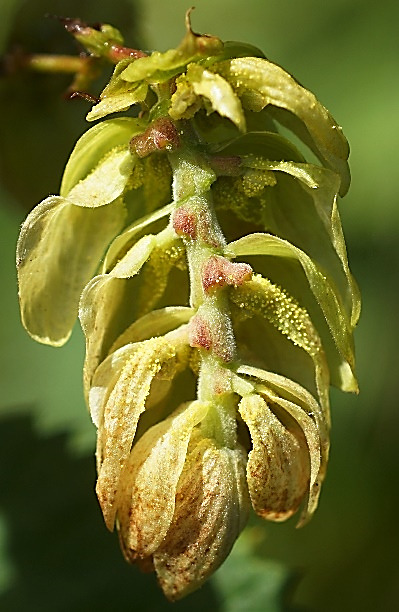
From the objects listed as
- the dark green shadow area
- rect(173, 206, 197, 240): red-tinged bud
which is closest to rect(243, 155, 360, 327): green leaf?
rect(173, 206, 197, 240): red-tinged bud

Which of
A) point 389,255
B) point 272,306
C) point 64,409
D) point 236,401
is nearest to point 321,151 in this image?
point 272,306

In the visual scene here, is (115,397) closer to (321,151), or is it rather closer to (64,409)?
(321,151)

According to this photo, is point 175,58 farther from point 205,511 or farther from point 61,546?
point 61,546

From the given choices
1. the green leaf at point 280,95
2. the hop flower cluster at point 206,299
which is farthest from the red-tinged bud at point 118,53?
the green leaf at point 280,95

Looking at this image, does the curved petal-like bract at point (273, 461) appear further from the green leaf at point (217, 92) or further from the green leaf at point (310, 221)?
the green leaf at point (217, 92)

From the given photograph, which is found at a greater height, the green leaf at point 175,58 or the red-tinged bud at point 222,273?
the green leaf at point 175,58

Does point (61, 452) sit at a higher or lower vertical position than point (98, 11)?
lower
